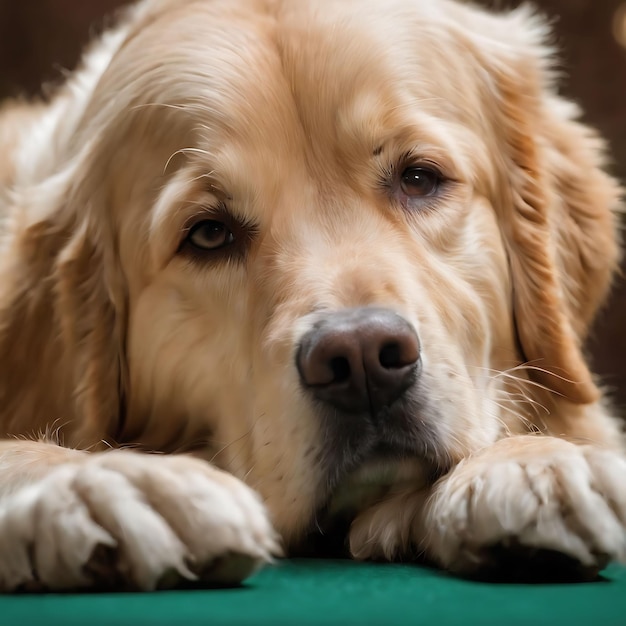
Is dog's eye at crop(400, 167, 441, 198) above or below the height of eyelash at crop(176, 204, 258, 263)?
above

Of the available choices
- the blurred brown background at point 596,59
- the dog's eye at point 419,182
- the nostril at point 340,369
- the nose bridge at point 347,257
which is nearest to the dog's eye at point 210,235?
the nose bridge at point 347,257

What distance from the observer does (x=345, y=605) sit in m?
1.39

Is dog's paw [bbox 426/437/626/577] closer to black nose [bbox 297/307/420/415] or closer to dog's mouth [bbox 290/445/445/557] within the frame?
dog's mouth [bbox 290/445/445/557]

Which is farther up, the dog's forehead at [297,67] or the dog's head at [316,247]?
the dog's forehead at [297,67]

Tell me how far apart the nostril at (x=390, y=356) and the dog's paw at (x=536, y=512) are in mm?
240

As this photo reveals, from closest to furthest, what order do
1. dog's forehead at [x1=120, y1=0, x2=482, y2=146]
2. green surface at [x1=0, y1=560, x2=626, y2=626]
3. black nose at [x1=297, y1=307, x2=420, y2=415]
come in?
green surface at [x1=0, y1=560, x2=626, y2=626]
black nose at [x1=297, y1=307, x2=420, y2=415]
dog's forehead at [x1=120, y1=0, x2=482, y2=146]

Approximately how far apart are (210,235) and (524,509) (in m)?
1.01

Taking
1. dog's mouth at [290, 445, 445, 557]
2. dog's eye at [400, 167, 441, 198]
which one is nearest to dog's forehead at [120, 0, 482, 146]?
dog's eye at [400, 167, 441, 198]

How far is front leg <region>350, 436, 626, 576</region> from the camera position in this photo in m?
1.54

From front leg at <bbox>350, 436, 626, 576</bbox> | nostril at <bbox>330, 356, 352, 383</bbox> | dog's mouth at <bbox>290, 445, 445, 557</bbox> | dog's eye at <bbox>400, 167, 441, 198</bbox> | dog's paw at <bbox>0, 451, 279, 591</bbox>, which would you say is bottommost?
dog's mouth at <bbox>290, 445, 445, 557</bbox>

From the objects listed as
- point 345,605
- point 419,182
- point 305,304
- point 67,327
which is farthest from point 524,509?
point 67,327

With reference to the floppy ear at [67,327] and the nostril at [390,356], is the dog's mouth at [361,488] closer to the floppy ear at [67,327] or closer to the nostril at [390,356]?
the nostril at [390,356]

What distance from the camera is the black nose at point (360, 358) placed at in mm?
1730

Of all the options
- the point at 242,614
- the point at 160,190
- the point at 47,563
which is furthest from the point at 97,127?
the point at 242,614
